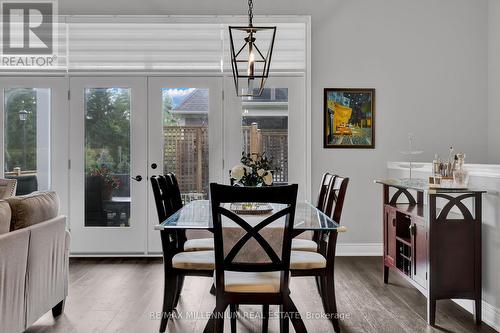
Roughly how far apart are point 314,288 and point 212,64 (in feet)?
9.51

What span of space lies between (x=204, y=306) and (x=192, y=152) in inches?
85.9

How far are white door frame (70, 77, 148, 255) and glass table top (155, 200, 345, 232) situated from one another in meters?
1.91

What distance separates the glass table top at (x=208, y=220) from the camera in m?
2.40

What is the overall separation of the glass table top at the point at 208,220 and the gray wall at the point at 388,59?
206 cm

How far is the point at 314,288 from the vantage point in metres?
3.67

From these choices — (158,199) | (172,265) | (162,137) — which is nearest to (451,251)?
(172,265)

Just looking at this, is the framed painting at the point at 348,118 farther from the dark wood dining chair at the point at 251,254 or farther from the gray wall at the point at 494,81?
the dark wood dining chair at the point at 251,254

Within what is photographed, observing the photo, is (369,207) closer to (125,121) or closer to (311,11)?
(311,11)

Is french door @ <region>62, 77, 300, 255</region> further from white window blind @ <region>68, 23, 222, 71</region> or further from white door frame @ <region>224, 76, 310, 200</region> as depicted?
white window blind @ <region>68, 23, 222, 71</region>

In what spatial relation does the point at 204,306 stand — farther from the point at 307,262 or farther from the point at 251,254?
the point at 251,254

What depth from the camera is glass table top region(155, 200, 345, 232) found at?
2.40 meters

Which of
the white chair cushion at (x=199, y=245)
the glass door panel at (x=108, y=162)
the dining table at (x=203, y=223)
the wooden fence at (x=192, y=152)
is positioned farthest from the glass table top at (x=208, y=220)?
the glass door panel at (x=108, y=162)

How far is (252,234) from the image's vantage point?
6.91 ft

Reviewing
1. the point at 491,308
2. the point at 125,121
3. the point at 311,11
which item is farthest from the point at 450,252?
the point at 125,121
